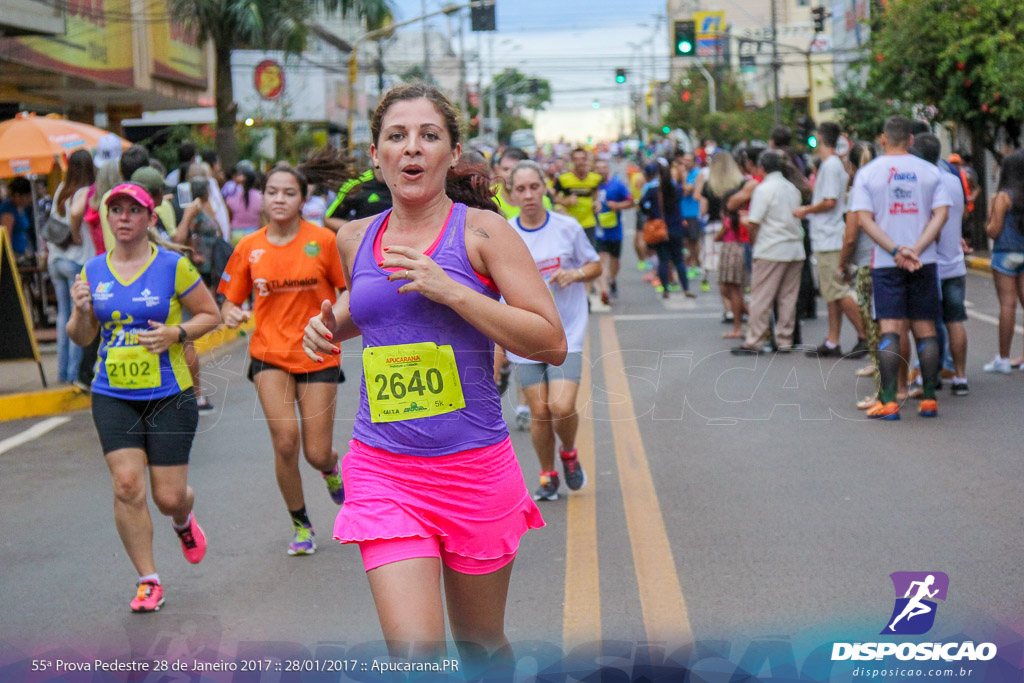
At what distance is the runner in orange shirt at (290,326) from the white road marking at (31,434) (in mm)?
4020

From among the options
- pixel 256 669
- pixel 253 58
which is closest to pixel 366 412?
pixel 256 669

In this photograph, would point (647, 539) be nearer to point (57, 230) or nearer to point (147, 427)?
point (147, 427)

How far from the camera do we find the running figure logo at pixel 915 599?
4.76 meters

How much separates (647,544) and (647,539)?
0.32 ft

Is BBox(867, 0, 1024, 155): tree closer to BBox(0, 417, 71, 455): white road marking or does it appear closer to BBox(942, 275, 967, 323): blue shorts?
BBox(942, 275, 967, 323): blue shorts

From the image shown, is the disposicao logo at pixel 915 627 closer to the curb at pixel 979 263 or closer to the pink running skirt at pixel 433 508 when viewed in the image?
the pink running skirt at pixel 433 508

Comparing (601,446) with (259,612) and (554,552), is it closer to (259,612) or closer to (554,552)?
(554,552)

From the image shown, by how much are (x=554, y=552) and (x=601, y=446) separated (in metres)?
2.78

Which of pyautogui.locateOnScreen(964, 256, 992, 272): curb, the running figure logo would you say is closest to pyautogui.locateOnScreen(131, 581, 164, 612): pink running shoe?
the running figure logo

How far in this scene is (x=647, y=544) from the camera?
20.6 feet

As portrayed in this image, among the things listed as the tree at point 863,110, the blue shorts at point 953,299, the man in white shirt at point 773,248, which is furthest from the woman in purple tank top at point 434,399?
the tree at point 863,110

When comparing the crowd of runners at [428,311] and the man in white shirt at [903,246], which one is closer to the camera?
the crowd of runners at [428,311]

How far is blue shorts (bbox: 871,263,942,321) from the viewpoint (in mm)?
9062

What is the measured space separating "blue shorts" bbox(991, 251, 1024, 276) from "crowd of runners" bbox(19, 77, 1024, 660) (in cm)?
2
